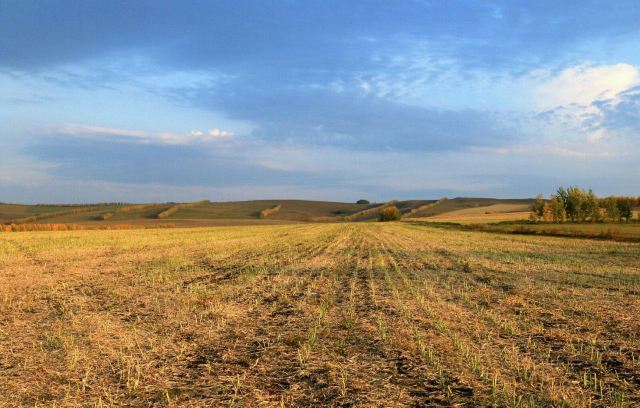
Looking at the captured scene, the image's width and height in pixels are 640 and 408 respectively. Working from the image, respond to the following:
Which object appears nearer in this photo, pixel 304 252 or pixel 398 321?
pixel 398 321

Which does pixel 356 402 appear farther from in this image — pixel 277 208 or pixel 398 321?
pixel 277 208

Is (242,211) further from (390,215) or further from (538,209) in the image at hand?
(538,209)

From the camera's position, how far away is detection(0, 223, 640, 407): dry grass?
20.6ft

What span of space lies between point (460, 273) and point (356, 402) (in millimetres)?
13022

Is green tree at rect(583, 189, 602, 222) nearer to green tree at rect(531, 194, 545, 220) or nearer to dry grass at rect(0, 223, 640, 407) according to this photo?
green tree at rect(531, 194, 545, 220)

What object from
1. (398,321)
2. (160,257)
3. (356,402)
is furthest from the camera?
(160,257)

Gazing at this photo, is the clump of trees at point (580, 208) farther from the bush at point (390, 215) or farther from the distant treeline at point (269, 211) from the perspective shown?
the distant treeline at point (269, 211)

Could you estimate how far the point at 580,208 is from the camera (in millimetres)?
89438

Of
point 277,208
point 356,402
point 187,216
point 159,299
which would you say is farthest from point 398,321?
point 277,208

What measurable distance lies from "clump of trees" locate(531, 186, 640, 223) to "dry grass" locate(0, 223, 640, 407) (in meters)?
78.7

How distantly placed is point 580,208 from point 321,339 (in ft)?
307

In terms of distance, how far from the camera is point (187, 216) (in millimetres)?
100938

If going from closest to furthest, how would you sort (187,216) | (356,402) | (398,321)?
(356,402) → (398,321) → (187,216)

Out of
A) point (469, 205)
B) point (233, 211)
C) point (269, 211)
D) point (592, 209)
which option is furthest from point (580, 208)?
point (233, 211)
